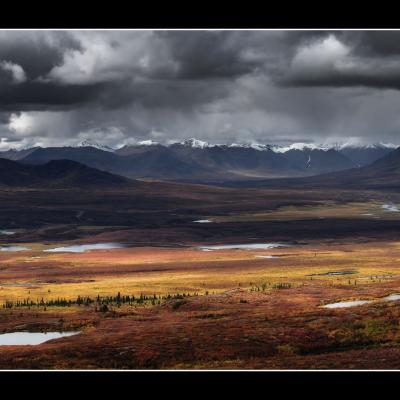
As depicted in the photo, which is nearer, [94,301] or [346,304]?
[346,304]

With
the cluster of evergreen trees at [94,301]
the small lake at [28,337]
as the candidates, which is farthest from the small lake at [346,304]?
the small lake at [28,337]

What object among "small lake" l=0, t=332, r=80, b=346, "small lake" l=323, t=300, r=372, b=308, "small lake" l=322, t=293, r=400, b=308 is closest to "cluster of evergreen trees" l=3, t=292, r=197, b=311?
"small lake" l=0, t=332, r=80, b=346

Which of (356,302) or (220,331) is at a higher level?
(220,331)

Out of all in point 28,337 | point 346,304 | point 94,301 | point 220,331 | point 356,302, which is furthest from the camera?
point 94,301

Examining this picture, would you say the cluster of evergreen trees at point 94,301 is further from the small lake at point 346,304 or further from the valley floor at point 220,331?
the small lake at point 346,304

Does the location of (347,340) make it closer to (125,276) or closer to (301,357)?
(301,357)

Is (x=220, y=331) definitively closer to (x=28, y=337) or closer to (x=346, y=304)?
(x=28, y=337)

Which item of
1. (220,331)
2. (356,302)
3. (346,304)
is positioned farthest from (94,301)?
(356,302)
